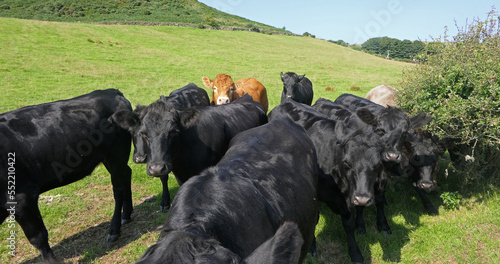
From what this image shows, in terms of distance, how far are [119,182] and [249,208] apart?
387 cm

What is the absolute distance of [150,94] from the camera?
55.8 feet

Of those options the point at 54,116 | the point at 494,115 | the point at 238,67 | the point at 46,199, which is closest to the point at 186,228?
the point at 54,116

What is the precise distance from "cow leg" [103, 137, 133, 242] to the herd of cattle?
0.02 metres

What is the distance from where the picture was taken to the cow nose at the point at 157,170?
4078mm

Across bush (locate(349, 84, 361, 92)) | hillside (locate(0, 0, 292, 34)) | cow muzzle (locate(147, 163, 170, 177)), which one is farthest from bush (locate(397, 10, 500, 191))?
hillside (locate(0, 0, 292, 34))

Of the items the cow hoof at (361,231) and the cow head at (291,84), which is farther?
the cow head at (291,84)

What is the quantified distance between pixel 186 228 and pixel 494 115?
503 centimetres

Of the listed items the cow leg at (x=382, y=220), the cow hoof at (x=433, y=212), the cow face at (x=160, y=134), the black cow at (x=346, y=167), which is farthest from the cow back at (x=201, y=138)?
the cow hoof at (x=433, y=212)

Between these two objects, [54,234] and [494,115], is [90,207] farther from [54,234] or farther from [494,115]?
[494,115]

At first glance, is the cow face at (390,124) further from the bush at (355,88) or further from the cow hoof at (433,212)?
the bush at (355,88)

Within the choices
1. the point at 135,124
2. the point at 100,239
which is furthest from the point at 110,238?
the point at 135,124

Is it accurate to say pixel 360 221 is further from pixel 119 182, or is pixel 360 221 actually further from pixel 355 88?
pixel 355 88

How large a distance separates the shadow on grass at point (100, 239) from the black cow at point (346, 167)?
272 cm

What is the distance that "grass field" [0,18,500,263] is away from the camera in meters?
4.68
